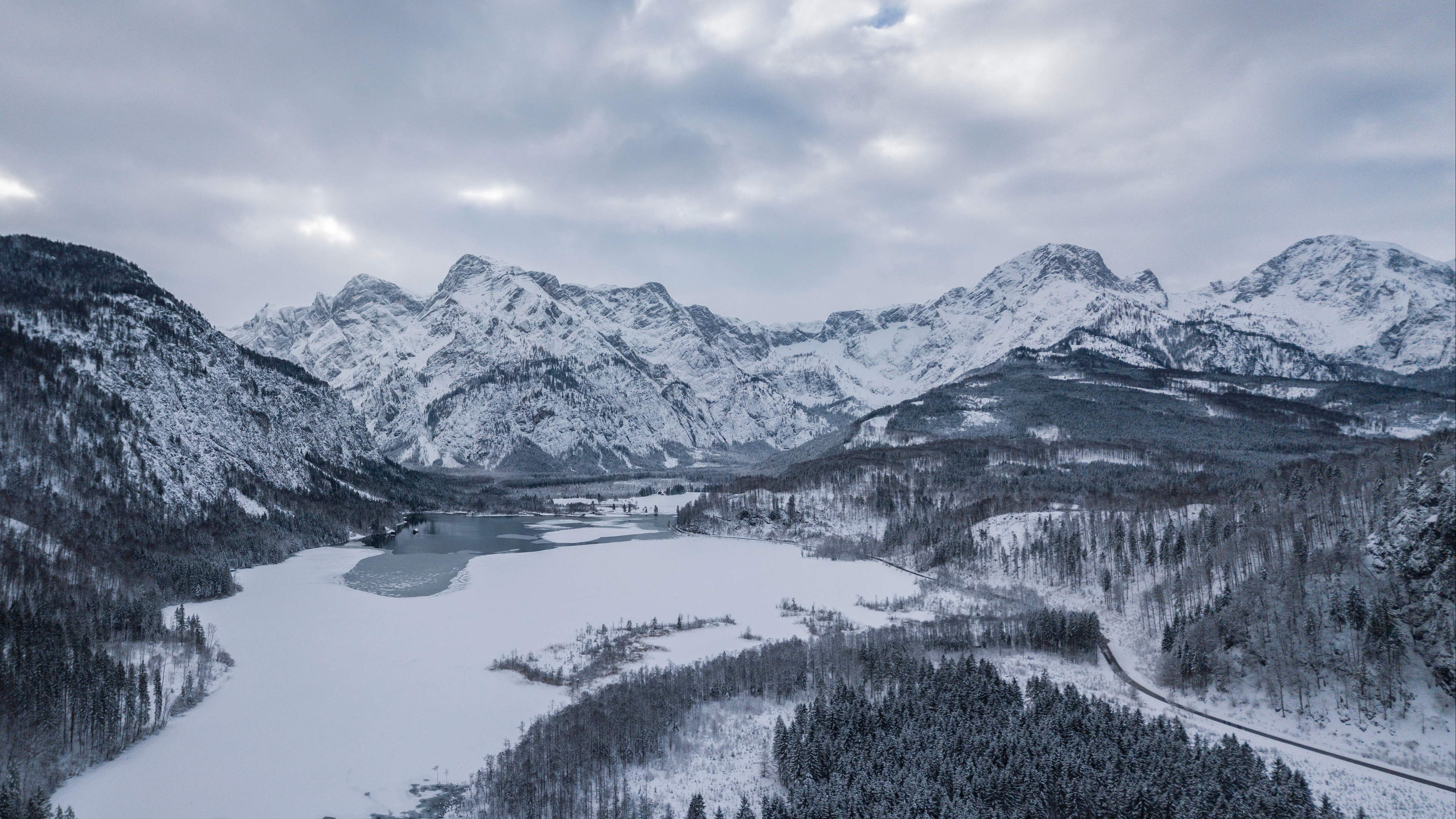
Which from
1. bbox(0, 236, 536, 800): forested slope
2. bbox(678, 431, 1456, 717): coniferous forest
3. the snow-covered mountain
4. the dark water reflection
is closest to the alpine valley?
bbox(678, 431, 1456, 717): coniferous forest

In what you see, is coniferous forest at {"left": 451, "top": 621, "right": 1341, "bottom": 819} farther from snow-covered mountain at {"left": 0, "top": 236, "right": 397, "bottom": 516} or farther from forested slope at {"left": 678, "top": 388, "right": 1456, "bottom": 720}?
snow-covered mountain at {"left": 0, "top": 236, "right": 397, "bottom": 516}

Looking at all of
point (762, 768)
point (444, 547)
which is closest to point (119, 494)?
point (444, 547)

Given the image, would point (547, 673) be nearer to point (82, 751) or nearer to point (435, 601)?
point (82, 751)

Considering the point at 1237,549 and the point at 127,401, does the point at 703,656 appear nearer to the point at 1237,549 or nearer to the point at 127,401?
the point at 1237,549

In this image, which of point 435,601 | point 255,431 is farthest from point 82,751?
point 255,431

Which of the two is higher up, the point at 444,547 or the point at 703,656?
the point at 703,656

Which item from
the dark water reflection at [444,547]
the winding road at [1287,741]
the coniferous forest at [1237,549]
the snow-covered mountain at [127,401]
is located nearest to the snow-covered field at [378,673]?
the dark water reflection at [444,547]
